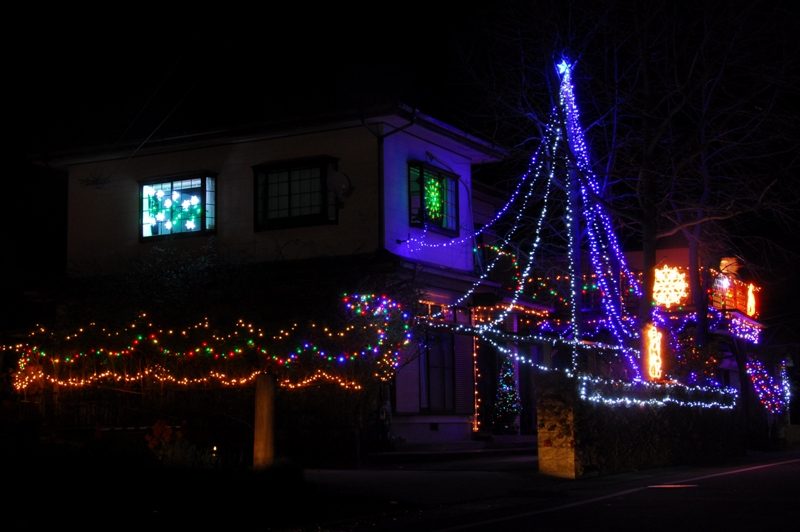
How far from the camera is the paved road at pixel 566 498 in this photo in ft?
33.7

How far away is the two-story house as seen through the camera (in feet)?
73.0

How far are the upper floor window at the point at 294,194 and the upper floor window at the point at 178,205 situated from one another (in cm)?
146

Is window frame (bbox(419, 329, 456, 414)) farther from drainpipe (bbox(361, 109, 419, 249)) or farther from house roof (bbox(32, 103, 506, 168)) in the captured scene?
house roof (bbox(32, 103, 506, 168))

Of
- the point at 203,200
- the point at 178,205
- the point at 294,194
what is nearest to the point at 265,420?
the point at 294,194

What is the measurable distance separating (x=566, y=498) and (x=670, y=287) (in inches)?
756

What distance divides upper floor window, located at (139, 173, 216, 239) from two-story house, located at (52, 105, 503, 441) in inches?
1.1

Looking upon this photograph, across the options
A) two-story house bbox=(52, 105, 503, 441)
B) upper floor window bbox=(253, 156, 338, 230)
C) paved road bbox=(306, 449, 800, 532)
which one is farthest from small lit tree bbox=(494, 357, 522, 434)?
paved road bbox=(306, 449, 800, 532)

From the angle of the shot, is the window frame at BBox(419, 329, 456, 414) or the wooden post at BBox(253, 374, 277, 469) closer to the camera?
the wooden post at BBox(253, 374, 277, 469)

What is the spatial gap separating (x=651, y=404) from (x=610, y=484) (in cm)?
398

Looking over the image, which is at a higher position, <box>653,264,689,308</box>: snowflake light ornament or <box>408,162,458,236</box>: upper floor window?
<box>408,162,458,236</box>: upper floor window

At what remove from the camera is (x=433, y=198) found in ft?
78.2

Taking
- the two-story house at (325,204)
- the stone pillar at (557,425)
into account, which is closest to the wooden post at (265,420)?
the stone pillar at (557,425)

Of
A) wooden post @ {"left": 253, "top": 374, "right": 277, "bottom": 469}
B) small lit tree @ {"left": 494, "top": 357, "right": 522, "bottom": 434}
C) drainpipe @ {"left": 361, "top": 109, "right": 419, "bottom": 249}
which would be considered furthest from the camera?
small lit tree @ {"left": 494, "top": 357, "right": 522, "bottom": 434}

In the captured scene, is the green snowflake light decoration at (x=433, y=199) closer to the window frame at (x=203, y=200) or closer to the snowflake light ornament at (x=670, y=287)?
the window frame at (x=203, y=200)
